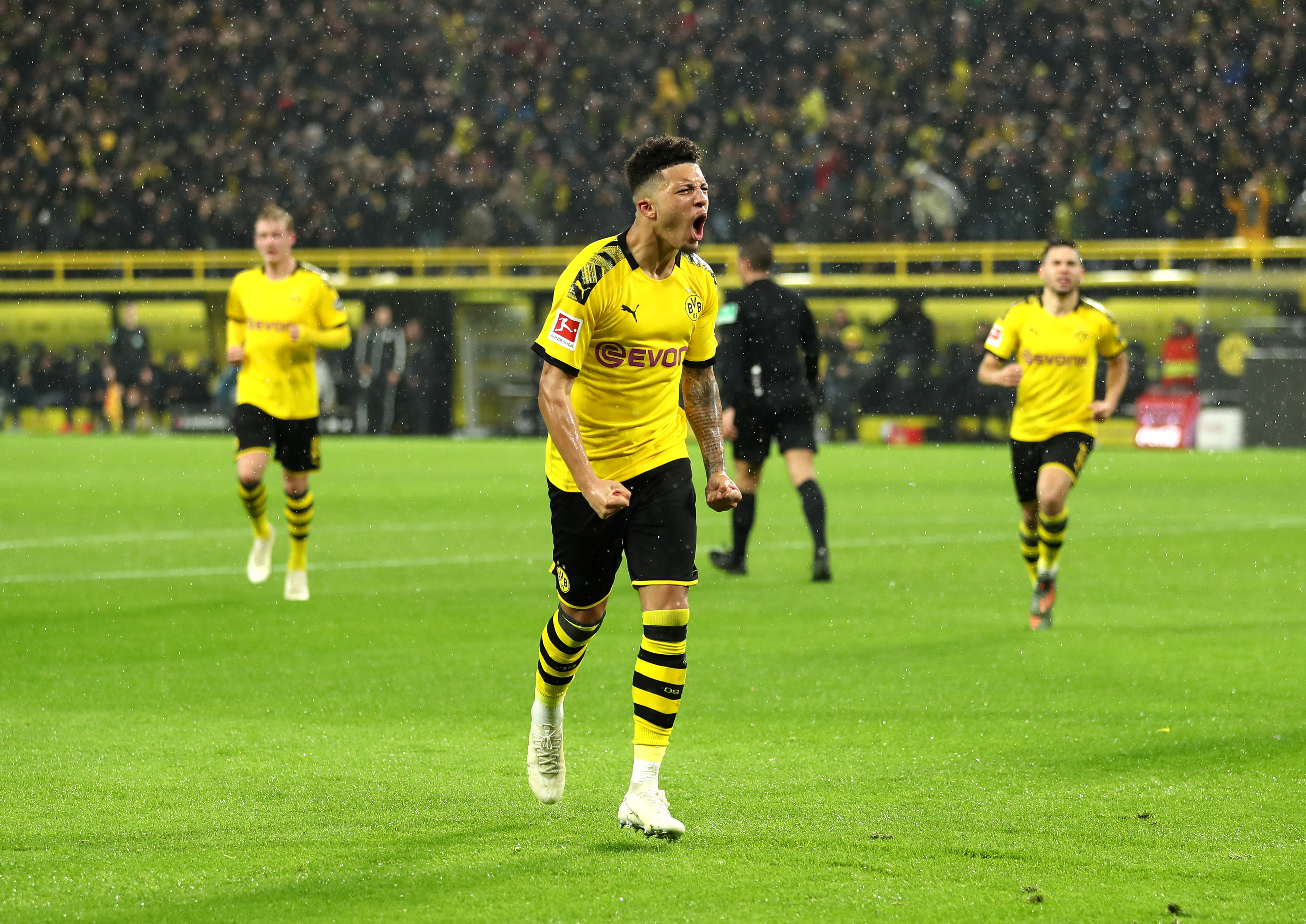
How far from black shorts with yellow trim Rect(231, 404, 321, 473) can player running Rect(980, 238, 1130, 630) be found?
4.03 metres

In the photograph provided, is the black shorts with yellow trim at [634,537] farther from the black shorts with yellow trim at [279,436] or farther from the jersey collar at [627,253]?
the black shorts with yellow trim at [279,436]

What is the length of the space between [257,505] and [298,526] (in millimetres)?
391

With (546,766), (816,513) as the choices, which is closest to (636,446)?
(546,766)

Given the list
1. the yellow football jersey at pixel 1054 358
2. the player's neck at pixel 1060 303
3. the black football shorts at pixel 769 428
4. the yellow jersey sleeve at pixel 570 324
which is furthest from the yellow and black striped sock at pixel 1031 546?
the yellow jersey sleeve at pixel 570 324

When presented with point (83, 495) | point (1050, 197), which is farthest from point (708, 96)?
point (83, 495)

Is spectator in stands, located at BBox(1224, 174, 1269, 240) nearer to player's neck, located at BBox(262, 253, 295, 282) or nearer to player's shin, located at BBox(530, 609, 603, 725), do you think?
player's neck, located at BBox(262, 253, 295, 282)

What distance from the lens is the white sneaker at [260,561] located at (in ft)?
35.5

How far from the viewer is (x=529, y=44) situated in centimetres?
3372

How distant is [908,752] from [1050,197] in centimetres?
2388

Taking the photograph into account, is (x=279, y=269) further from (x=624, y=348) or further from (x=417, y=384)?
(x=417, y=384)

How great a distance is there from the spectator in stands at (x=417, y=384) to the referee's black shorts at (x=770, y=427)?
20.1 metres

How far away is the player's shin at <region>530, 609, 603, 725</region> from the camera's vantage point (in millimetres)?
5191

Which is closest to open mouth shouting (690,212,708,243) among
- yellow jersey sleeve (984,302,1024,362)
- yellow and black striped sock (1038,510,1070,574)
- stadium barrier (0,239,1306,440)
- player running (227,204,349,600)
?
yellow and black striped sock (1038,510,1070,574)

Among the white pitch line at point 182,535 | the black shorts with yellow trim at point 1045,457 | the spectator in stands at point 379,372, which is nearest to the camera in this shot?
the black shorts with yellow trim at point 1045,457
